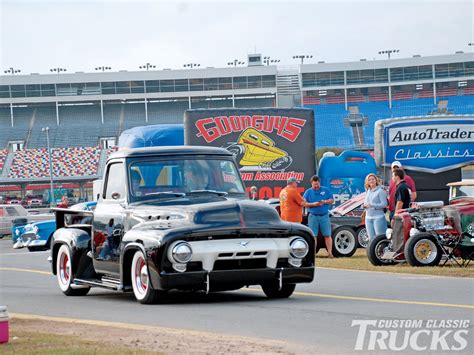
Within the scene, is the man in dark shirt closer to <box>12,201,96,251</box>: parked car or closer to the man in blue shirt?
the man in blue shirt

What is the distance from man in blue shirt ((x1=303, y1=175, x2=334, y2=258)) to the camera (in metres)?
21.0

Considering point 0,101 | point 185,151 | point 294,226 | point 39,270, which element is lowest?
point 39,270

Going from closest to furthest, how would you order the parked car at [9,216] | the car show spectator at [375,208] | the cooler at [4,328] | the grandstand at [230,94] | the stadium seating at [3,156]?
the cooler at [4,328], the car show spectator at [375,208], the parked car at [9,216], the stadium seating at [3,156], the grandstand at [230,94]

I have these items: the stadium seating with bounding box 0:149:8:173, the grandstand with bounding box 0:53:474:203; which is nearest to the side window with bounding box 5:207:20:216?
the stadium seating with bounding box 0:149:8:173

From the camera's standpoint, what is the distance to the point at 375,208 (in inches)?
754

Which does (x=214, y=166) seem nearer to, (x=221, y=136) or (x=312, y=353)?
(x=312, y=353)

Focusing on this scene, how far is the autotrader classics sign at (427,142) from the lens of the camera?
28.5 meters

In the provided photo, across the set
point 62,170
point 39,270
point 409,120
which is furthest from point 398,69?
point 39,270

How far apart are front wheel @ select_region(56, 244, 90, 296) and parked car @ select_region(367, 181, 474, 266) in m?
6.04

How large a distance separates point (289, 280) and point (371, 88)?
87966mm

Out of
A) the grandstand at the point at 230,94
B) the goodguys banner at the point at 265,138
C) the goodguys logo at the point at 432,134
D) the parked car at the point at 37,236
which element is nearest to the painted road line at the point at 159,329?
the parked car at the point at 37,236

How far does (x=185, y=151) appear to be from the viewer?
12.7 metres

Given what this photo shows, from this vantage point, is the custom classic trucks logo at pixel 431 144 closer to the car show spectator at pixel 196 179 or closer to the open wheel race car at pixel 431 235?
the open wheel race car at pixel 431 235

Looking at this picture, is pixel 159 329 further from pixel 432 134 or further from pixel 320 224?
pixel 432 134
